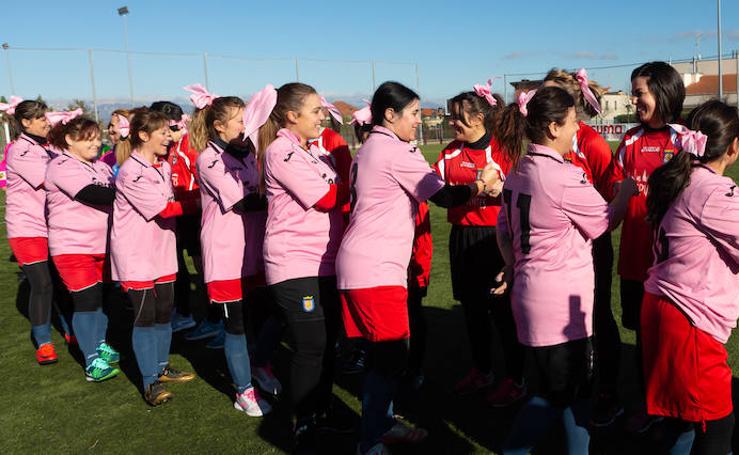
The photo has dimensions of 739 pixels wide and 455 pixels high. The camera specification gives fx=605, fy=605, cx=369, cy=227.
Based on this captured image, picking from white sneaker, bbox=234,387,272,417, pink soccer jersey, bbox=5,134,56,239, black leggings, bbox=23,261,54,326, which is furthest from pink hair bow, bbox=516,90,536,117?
black leggings, bbox=23,261,54,326

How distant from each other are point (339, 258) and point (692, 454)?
1655 mm

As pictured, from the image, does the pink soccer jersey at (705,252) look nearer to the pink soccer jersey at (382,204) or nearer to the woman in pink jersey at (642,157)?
the woman in pink jersey at (642,157)

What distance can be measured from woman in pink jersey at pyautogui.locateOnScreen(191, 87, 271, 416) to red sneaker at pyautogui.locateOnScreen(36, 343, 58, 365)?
201cm

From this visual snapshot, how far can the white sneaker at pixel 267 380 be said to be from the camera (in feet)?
13.3

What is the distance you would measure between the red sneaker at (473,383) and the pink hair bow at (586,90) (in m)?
1.79

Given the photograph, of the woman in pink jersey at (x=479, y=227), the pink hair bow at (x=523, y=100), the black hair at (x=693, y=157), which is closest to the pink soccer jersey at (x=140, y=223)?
the woman in pink jersey at (x=479, y=227)

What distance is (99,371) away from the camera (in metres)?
4.39

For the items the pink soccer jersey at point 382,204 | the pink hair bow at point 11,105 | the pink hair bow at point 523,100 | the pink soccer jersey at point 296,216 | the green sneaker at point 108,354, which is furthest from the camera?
the pink hair bow at point 11,105

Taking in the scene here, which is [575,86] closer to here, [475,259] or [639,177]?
[639,177]

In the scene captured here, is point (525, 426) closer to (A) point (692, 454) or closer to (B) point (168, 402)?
(A) point (692, 454)

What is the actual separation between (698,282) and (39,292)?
15.4 ft

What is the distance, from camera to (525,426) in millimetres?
2486

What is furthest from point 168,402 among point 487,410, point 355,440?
point 487,410

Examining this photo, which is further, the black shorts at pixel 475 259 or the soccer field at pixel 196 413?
the black shorts at pixel 475 259
